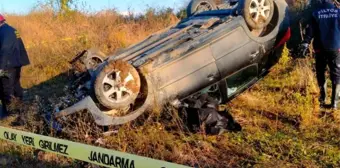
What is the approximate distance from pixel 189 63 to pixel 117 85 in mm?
929

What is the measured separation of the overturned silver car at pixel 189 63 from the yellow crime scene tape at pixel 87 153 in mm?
543

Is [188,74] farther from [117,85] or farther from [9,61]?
[9,61]

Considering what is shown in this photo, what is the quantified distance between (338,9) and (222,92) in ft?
5.94

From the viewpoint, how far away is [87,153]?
3482mm

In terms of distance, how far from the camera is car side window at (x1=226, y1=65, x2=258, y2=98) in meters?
5.37

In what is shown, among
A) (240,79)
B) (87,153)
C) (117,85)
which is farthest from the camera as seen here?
(240,79)

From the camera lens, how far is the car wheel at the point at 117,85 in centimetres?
439

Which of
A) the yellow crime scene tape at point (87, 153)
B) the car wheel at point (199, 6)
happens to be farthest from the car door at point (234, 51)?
the yellow crime scene tape at point (87, 153)

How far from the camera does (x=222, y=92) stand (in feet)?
17.3

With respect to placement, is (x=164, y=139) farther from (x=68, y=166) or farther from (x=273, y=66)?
(x=273, y=66)

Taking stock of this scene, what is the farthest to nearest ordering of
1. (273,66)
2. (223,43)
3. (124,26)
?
(124,26)
(273,66)
(223,43)

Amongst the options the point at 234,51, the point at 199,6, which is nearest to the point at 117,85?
the point at 234,51

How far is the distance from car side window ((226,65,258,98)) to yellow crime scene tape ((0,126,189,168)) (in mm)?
2367

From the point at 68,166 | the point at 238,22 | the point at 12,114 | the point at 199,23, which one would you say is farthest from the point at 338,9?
the point at 12,114
